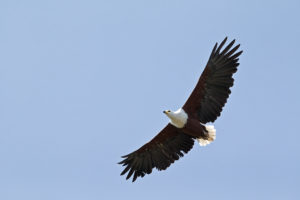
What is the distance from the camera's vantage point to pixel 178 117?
21422 mm

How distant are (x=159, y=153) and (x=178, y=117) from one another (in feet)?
5.03

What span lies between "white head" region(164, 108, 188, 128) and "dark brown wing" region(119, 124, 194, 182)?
1.66ft

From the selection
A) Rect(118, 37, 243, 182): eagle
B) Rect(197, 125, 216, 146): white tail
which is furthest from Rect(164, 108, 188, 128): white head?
Rect(197, 125, 216, 146): white tail

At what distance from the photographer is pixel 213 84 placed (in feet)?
71.0

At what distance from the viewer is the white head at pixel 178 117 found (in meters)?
21.4

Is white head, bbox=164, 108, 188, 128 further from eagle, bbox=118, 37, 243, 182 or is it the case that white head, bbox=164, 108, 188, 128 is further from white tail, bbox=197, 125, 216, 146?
white tail, bbox=197, 125, 216, 146

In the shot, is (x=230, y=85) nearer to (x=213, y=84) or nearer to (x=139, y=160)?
(x=213, y=84)

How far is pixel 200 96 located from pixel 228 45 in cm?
162

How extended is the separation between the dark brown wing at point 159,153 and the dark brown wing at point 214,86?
869mm

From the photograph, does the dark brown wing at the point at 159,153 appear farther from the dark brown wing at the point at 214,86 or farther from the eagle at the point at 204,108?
the dark brown wing at the point at 214,86

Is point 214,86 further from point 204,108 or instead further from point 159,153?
point 159,153

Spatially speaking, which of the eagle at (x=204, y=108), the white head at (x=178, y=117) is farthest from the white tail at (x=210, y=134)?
the white head at (x=178, y=117)

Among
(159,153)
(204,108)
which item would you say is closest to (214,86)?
(204,108)

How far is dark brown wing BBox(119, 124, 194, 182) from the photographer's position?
22.2 metres
